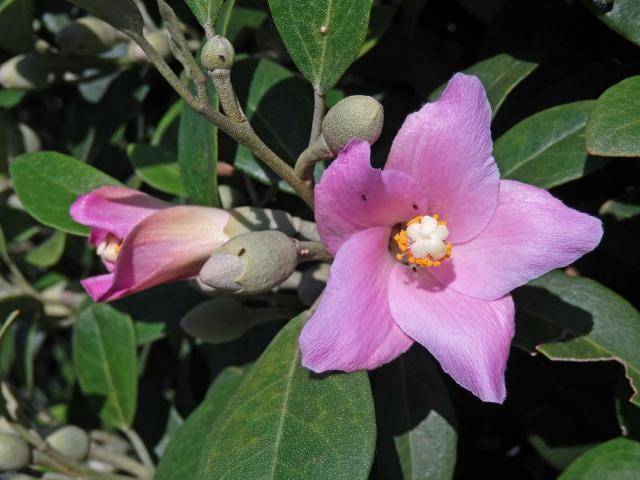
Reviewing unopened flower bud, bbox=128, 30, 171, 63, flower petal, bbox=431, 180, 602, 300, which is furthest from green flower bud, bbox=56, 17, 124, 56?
flower petal, bbox=431, 180, 602, 300

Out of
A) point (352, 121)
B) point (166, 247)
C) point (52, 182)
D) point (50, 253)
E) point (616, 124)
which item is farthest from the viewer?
point (50, 253)

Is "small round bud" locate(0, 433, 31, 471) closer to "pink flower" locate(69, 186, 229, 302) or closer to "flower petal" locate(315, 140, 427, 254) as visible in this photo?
"pink flower" locate(69, 186, 229, 302)

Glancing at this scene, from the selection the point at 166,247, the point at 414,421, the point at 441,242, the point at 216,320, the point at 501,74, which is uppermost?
the point at 501,74

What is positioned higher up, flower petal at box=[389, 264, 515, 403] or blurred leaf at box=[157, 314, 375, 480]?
flower petal at box=[389, 264, 515, 403]

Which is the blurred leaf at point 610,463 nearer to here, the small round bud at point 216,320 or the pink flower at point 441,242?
the pink flower at point 441,242

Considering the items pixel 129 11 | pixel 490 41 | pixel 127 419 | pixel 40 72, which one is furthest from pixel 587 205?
pixel 40 72

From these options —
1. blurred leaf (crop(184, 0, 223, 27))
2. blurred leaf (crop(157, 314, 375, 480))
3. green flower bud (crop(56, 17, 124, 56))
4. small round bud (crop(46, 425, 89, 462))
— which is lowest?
small round bud (crop(46, 425, 89, 462))

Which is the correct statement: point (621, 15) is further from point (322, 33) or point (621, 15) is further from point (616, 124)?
point (322, 33)

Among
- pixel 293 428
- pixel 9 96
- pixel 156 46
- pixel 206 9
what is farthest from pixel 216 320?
pixel 9 96
